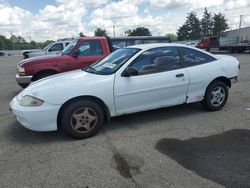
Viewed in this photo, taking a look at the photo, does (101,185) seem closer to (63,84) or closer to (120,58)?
(63,84)

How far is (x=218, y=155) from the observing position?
11.8 feet

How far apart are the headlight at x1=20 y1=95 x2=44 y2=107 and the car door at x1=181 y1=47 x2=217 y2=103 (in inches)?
112

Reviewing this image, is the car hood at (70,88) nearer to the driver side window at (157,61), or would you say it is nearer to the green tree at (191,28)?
the driver side window at (157,61)

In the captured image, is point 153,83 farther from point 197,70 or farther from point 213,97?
point 213,97

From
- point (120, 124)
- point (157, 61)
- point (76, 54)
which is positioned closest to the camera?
point (157, 61)

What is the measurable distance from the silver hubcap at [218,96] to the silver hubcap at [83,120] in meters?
2.67

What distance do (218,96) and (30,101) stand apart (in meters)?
3.83

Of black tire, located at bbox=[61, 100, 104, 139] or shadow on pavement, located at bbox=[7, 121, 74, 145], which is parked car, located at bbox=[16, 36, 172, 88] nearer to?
shadow on pavement, located at bbox=[7, 121, 74, 145]

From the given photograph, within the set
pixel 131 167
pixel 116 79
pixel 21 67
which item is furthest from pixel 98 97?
pixel 21 67

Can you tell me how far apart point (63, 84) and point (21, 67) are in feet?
12.3

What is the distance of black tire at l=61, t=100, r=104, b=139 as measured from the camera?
4.12 metres

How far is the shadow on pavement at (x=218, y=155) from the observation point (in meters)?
3.06

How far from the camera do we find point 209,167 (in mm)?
3273

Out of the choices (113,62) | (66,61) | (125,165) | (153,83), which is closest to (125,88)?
(153,83)
